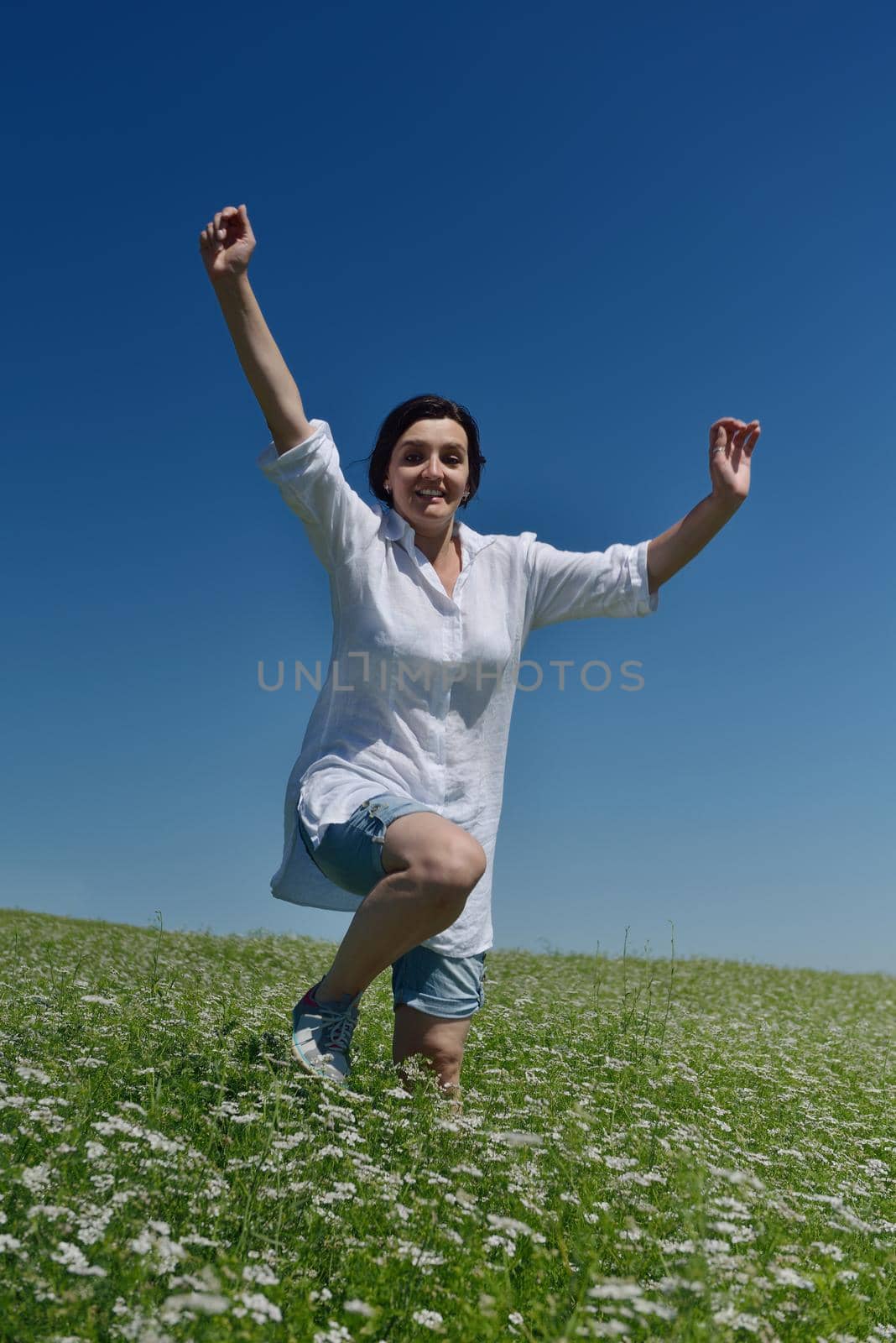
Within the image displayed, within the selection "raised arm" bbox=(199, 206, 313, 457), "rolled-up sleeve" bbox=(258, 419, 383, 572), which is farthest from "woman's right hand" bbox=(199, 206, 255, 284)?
"rolled-up sleeve" bbox=(258, 419, 383, 572)

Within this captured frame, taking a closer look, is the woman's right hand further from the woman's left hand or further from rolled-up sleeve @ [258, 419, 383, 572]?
the woman's left hand

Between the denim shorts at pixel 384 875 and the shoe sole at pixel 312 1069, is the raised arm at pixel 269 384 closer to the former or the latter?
the denim shorts at pixel 384 875

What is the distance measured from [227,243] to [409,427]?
4.16 feet

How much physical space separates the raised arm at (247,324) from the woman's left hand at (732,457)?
6.91 ft

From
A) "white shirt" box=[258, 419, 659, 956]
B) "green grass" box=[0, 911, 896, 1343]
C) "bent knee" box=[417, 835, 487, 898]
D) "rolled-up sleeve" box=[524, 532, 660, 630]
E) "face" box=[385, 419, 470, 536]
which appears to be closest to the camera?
"green grass" box=[0, 911, 896, 1343]

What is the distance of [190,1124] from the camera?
426 centimetres

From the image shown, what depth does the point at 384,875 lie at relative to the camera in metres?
4.61

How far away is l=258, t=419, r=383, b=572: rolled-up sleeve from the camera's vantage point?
16.2ft

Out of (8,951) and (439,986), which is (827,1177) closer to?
(439,986)

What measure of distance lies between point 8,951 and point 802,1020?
901 cm

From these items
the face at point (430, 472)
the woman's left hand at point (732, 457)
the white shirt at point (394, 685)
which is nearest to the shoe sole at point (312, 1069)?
the white shirt at point (394, 685)

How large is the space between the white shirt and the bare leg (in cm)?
38

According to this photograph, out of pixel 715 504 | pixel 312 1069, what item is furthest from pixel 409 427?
pixel 312 1069

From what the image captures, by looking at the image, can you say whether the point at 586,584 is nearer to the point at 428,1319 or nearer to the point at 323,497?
the point at 323,497
